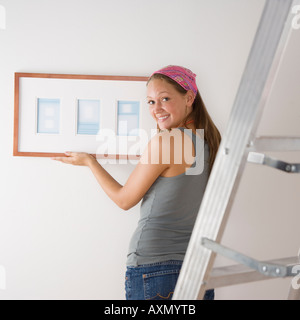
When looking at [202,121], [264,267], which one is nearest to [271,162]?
[264,267]

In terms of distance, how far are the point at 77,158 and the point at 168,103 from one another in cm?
48

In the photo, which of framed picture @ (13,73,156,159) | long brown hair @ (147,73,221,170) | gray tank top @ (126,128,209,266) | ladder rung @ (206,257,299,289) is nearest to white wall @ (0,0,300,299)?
framed picture @ (13,73,156,159)

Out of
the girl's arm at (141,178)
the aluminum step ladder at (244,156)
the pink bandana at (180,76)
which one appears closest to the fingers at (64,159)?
the girl's arm at (141,178)

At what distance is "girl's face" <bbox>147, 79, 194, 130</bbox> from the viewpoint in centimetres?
140

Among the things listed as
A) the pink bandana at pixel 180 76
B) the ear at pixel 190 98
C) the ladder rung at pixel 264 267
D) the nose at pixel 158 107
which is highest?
the pink bandana at pixel 180 76

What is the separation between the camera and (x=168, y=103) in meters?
1.40

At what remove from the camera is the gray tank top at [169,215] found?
1276 mm

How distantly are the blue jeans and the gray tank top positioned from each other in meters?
0.02

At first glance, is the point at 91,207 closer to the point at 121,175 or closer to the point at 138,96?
the point at 121,175

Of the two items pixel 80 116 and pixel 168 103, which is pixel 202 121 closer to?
pixel 168 103

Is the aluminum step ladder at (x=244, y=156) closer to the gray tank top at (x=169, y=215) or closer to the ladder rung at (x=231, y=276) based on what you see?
the ladder rung at (x=231, y=276)

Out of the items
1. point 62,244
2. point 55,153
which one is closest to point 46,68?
point 55,153

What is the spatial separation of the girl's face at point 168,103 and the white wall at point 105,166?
12.8 inches

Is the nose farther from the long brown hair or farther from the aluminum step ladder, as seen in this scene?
the aluminum step ladder
